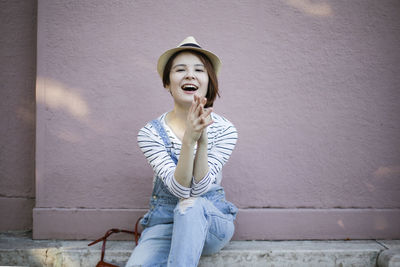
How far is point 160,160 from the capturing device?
1895 mm

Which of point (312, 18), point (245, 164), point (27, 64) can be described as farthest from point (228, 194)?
point (27, 64)

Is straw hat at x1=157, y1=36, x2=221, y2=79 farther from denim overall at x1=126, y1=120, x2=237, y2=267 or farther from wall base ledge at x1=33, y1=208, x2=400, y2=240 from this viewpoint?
wall base ledge at x1=33, y1=208, x2=400, y2=240

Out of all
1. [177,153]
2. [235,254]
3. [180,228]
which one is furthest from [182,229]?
[235,254]

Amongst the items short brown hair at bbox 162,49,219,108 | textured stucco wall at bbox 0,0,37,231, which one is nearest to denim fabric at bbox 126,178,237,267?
short brown hair at bbox 162,49,219,108

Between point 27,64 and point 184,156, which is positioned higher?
point 27,64

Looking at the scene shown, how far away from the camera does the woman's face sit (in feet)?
6.32

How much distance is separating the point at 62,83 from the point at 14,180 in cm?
90

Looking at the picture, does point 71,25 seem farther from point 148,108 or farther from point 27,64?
point 148,108

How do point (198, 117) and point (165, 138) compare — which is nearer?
point (198, 117)

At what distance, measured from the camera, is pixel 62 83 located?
8.13 feet

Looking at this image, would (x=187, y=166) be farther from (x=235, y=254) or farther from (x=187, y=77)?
(x=235, y=254)

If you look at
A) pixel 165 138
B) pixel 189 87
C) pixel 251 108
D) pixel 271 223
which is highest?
pixel 189 87

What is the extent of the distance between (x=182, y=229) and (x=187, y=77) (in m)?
0.87

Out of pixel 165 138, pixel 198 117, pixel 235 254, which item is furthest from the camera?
pixel 235 254
